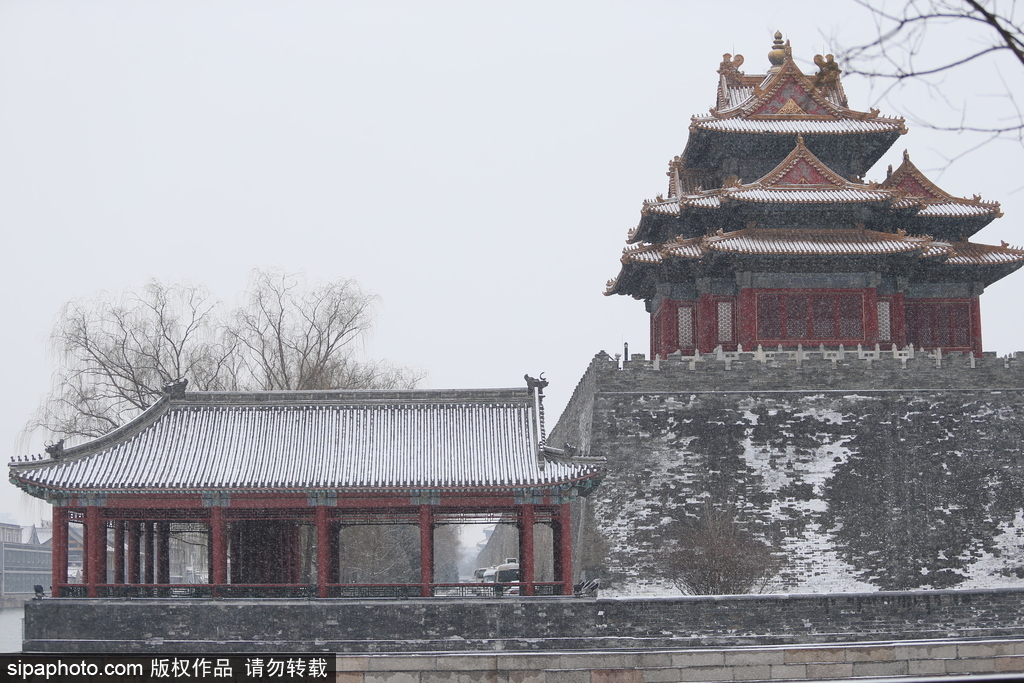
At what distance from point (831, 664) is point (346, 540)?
684 inches

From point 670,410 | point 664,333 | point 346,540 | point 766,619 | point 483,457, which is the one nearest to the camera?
point 766,619

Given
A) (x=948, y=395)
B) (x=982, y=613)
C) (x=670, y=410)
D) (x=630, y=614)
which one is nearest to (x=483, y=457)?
(x=630, y=614)

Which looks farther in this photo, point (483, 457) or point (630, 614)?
point (483, 457)

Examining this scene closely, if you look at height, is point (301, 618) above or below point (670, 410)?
below

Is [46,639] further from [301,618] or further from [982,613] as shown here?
[982,613]

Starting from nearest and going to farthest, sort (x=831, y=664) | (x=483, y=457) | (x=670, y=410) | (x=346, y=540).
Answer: (x=831, y=664) < (x=483, y=457) < (x=670, y=410) < (x=346, y=540)

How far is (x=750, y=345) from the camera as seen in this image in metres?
26.7

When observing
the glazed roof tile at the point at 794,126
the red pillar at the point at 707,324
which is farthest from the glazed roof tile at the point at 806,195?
the red pillar at the point at 707,324

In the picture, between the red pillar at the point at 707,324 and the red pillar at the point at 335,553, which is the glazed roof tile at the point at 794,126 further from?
the red pillar at the point at 335,553

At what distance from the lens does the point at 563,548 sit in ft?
68.3

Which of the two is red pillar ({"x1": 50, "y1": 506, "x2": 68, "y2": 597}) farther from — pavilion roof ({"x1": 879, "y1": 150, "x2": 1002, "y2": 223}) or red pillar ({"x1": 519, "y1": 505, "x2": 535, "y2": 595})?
pavilion roof ({"x1": 879, "y1": 150, "x2": 1002, "y2": 223})

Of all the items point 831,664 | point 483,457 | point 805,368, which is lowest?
point 831,664

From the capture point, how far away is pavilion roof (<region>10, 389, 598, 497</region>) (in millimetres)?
20688

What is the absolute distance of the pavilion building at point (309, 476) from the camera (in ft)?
67.6
